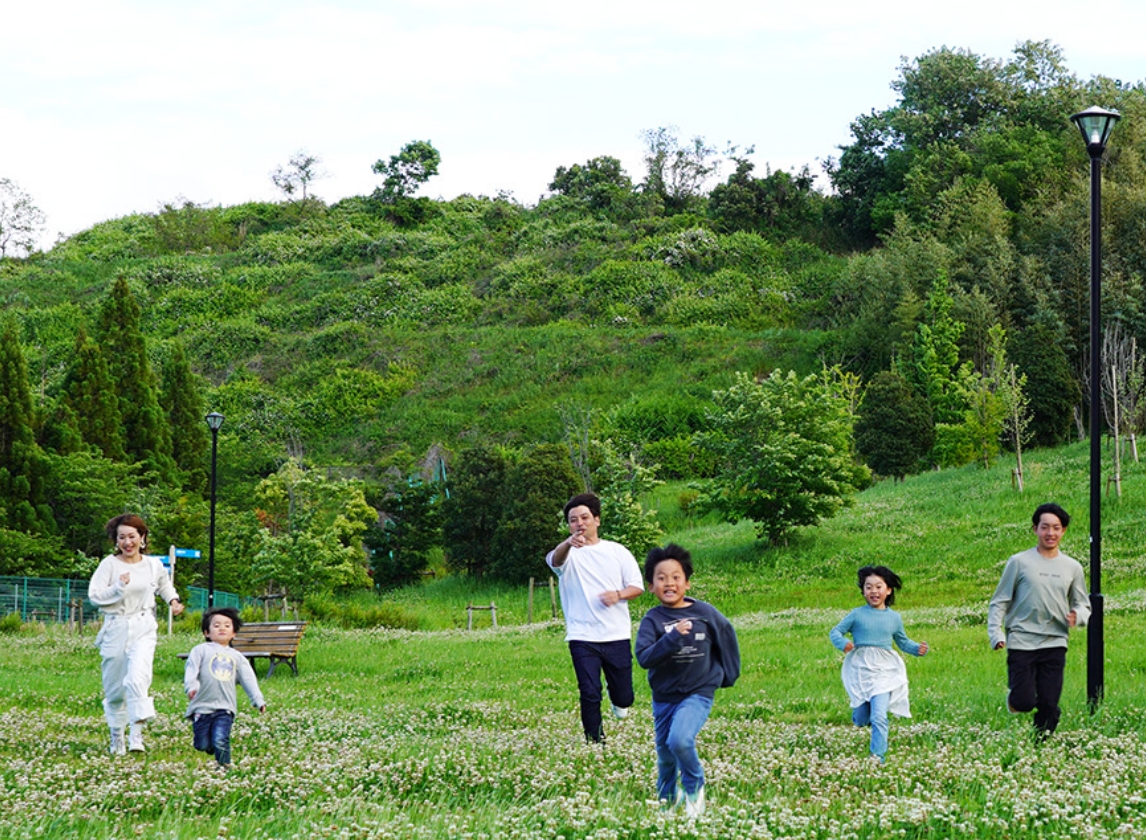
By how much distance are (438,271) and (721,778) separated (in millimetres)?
70817

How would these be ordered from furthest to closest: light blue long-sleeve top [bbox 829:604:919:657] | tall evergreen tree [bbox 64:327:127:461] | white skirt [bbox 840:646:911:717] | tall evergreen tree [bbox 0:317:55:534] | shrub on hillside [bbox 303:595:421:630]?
tall evergreen tree [bbox 64:327:127:461] → tall evergreen tree [bbox 0:317:55:534] → shrub on hillside [bbox 303:595:421:630] → light blue long-sleeve top [bbox 829:604:919:657] → white skirt [bbox 840:646:911:717]

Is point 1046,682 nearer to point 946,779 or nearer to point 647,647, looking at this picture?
point 946,779

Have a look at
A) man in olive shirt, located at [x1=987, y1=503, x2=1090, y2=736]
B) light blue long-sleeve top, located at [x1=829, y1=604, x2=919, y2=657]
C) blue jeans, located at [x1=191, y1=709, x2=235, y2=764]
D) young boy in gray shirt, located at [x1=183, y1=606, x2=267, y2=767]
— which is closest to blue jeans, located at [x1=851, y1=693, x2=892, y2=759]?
light blue long-sleeve top, located at [x1=829, y1=604, x2=919, y2=657]

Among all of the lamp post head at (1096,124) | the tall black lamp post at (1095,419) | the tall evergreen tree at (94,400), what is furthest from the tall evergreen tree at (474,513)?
the lamp post head at (1096,124)

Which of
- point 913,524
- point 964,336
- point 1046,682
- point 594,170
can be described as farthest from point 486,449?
point 594,170

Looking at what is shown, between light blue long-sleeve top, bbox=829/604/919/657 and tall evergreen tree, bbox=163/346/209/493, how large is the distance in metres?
39.2

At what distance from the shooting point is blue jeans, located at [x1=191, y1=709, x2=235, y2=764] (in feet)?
29.4

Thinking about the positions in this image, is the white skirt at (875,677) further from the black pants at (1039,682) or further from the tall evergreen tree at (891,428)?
the tall evergreen tree at (891,428)

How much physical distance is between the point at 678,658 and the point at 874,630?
10.4 ft

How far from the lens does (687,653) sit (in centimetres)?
699

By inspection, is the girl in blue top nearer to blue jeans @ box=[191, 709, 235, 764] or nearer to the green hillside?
blue jeans @ box=[191, 709, 235, 764]

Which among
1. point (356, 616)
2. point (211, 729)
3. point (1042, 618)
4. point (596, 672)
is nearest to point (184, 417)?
point (356, 616)

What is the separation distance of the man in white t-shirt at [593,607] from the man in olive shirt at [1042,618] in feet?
9.93

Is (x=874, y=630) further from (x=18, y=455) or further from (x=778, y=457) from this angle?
(x=18, y=455)
